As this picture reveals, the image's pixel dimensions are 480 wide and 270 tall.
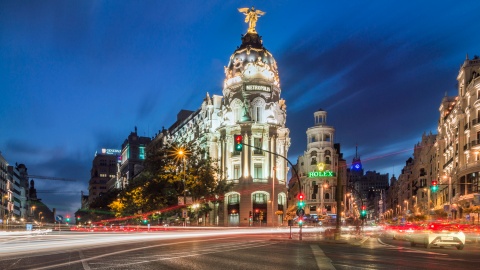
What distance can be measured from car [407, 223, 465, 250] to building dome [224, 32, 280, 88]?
6213 cm

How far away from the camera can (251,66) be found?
89.3 metres

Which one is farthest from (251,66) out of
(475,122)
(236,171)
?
(475,122)

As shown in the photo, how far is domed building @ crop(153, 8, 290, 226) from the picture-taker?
85.4 meters

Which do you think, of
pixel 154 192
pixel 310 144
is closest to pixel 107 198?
pixel 310 144

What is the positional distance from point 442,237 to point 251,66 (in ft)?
216

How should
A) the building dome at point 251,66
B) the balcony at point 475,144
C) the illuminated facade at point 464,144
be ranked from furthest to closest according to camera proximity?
the building dome at point 251,66, the illuminated facade at point 464,144, the balcony at point 475,144

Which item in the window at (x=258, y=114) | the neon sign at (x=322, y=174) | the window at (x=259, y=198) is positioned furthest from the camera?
the neon sign at (x=322, y=174)

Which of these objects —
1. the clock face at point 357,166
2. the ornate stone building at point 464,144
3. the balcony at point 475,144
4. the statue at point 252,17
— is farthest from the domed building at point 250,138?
the clock face at point 357,166

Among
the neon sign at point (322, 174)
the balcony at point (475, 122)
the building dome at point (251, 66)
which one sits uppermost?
the building dome at point (251, 66)

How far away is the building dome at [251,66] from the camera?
89.1 m

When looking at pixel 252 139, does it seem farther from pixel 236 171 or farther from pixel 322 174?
pixel 322 174

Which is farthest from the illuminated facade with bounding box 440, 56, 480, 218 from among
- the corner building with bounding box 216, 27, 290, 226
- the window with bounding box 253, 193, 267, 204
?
the window with bounding box 253, 193, 267, 204

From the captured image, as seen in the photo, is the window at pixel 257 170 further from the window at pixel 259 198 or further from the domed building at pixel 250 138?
the window at pixel 259 198

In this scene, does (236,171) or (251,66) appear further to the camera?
(251,66)
